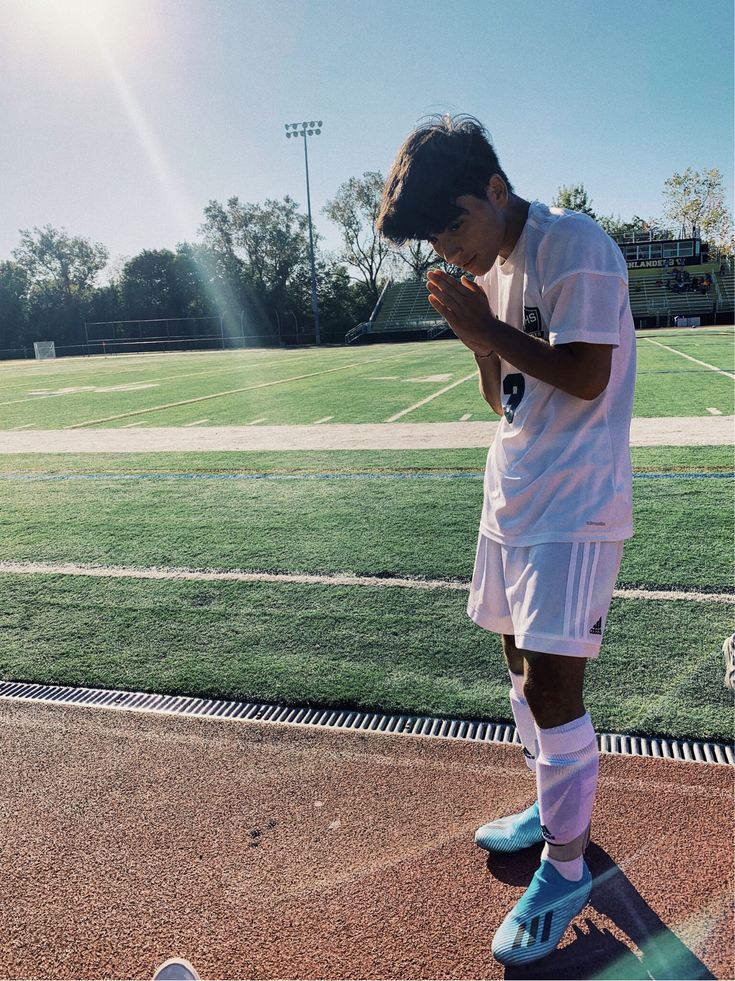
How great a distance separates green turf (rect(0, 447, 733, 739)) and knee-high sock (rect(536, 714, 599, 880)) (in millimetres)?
1006

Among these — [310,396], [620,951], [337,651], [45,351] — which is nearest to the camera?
[620,951]

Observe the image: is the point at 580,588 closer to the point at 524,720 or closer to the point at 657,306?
the point at 524,720

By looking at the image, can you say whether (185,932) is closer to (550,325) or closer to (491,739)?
(491,739)

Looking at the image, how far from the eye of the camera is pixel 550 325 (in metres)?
1.84

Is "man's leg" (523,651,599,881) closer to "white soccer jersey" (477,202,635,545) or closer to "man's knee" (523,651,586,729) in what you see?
"man's knee" (523,651,586,729)

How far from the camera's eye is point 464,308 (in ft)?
6.30

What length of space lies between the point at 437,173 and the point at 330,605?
2.90 meters

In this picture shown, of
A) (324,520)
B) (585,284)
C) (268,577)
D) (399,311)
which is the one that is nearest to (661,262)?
(399,311)

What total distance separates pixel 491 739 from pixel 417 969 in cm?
109

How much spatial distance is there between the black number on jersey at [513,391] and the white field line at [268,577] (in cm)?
247

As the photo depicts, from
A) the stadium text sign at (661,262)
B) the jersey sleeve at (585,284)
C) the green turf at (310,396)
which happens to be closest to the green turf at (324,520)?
the jersey sleeve at (585,284)

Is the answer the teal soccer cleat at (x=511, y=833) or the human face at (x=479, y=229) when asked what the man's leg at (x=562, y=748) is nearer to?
the teal soccer cleat at (x=511, y=833)

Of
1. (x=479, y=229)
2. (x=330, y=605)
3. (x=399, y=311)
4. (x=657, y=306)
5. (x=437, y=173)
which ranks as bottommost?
(x=330, y=605)

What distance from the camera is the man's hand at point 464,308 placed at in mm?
1899
